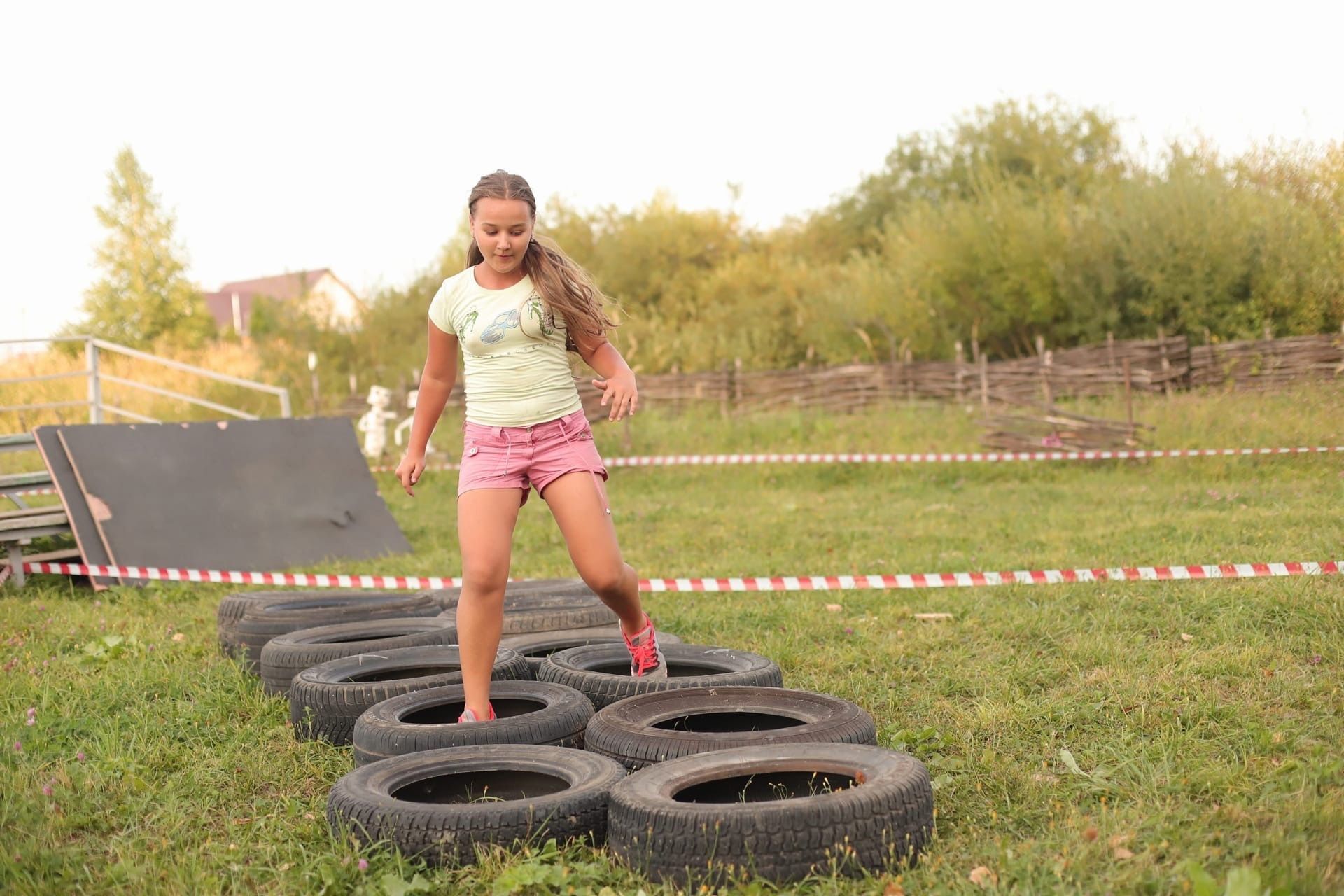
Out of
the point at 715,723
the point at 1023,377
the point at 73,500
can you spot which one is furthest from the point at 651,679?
the point at 1023,377

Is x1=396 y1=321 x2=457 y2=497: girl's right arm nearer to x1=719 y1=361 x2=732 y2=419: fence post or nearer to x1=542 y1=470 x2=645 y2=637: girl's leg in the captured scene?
x1=542 y1=470 x2=645 y2=637: girl's leg

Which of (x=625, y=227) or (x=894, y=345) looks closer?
(x=894, y=345)

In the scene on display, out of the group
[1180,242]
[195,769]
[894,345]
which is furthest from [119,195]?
[195,769]

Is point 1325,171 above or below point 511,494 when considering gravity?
above

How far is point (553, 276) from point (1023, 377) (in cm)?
1728

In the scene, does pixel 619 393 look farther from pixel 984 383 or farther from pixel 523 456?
pixel 984 383

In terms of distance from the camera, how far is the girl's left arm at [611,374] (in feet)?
13.0

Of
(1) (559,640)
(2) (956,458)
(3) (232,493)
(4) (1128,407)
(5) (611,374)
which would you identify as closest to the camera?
(5) (611,374)

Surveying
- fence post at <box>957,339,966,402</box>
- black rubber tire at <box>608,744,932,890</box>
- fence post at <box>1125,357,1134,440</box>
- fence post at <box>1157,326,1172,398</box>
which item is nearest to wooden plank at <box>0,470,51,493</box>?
black rubber tire at <box>608,744,932,890</box>

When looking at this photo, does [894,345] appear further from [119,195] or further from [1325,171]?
[119,195]

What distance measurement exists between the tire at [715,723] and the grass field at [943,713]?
1.26 ft

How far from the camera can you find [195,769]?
13.3 feet

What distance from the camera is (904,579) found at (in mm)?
6531

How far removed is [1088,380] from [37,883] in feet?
56.0
